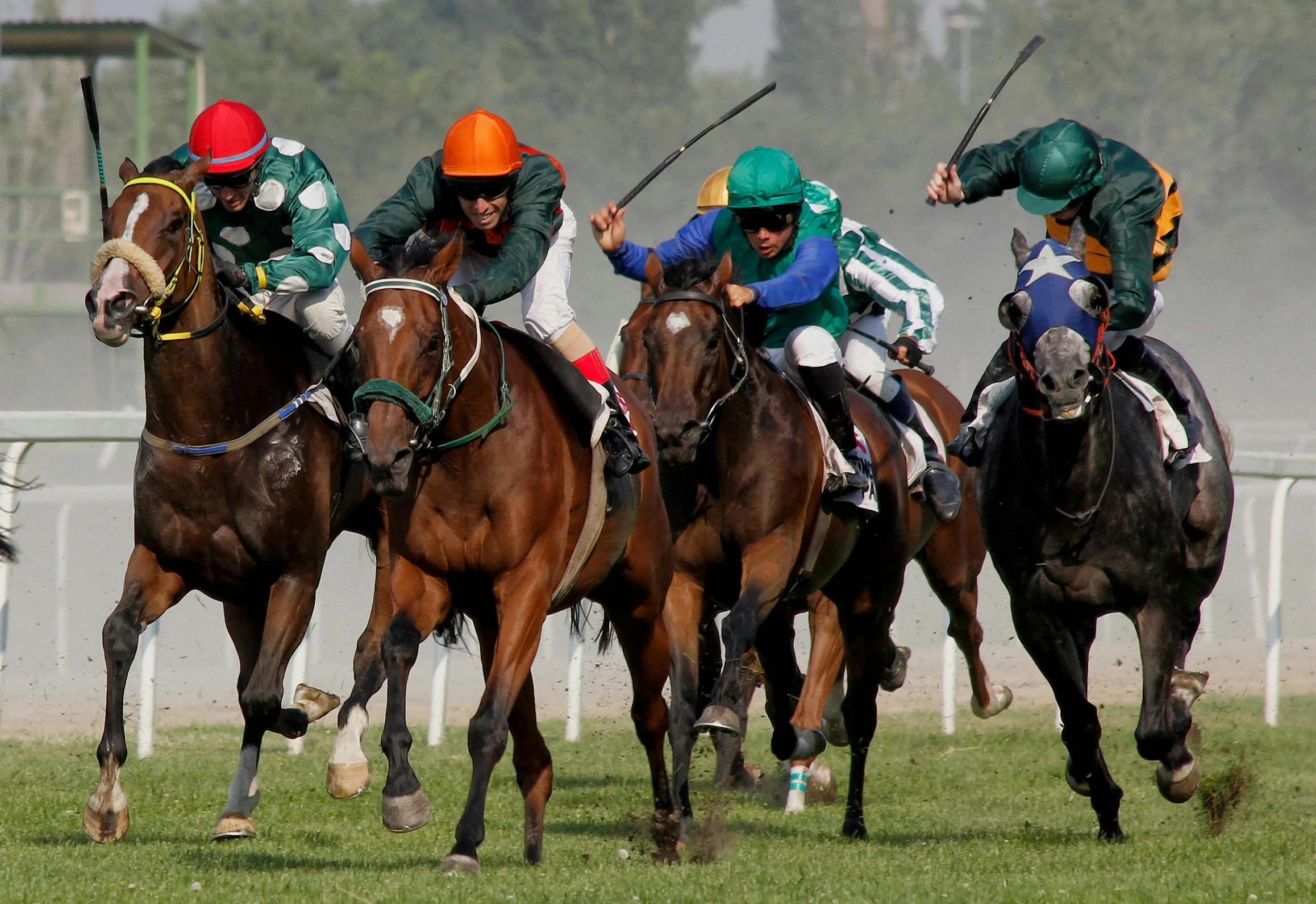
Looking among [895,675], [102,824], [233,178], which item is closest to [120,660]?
[102,824]

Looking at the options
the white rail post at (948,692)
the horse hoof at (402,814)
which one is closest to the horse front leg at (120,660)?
the horse hoof at (402,814)

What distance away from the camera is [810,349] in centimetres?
675

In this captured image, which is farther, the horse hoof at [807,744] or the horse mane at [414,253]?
the horse hoof at [807,744]

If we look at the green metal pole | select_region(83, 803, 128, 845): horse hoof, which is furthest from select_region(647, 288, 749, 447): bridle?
the green metal pole

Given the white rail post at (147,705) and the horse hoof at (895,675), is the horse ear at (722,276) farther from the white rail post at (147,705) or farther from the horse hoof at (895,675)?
the white rail post at (147,705)

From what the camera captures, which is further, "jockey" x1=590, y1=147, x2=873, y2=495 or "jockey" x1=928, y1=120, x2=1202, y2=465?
"jockey" x1=590, y1=147, x2=873, y2=495

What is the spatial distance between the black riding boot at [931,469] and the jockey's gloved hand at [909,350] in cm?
55

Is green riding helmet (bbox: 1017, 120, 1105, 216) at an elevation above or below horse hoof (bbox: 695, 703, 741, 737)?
above

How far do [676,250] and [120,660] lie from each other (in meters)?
2.66

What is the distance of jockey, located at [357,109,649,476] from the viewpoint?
5520 millimetres

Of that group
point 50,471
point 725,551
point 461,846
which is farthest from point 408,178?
point 50,471

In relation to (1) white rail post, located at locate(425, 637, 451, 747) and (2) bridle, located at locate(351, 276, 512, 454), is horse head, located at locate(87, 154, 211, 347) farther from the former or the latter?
(1) white rail post, located at locate(425, 637, 451, 747)

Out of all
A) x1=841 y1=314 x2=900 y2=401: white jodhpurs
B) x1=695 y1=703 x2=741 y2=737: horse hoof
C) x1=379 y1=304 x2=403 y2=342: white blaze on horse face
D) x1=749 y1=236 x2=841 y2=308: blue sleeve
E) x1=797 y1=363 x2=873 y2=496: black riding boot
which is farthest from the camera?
x1=841 y1=314 x2=900 y2=401: white jodhpurs

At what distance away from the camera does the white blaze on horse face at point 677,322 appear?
6.07m
